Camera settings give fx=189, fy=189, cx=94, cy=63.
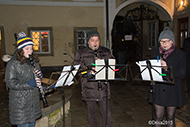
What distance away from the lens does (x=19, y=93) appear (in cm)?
284

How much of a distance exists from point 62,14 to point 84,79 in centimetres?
877

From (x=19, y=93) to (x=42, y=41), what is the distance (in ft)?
30.8

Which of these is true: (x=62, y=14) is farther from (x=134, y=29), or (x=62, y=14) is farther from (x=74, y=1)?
(x=134, y=29)

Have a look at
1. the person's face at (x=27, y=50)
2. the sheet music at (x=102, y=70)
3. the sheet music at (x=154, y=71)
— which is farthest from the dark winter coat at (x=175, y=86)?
the person's face at (x=27, y=50)

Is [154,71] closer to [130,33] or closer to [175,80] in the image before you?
[175,80]

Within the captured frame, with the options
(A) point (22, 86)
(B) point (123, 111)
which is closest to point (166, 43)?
(A) point (22, 86)

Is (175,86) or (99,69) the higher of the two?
(99,69)

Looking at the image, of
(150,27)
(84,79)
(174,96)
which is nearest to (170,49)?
(174,96)

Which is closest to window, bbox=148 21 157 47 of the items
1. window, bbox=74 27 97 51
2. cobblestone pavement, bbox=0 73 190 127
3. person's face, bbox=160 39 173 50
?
window, bbox=74 27 97 51

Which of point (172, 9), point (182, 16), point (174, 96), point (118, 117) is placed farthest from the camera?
point (172, 9)

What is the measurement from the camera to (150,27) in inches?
602

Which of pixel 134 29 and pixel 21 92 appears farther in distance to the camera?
pixel 134 29

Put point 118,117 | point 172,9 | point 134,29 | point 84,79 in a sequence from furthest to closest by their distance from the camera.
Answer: point 134,29
point 172,9
point 118,117
point 84,79

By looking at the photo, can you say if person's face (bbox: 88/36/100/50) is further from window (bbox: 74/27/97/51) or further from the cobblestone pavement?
window (bbox: 74/27/97/51)
